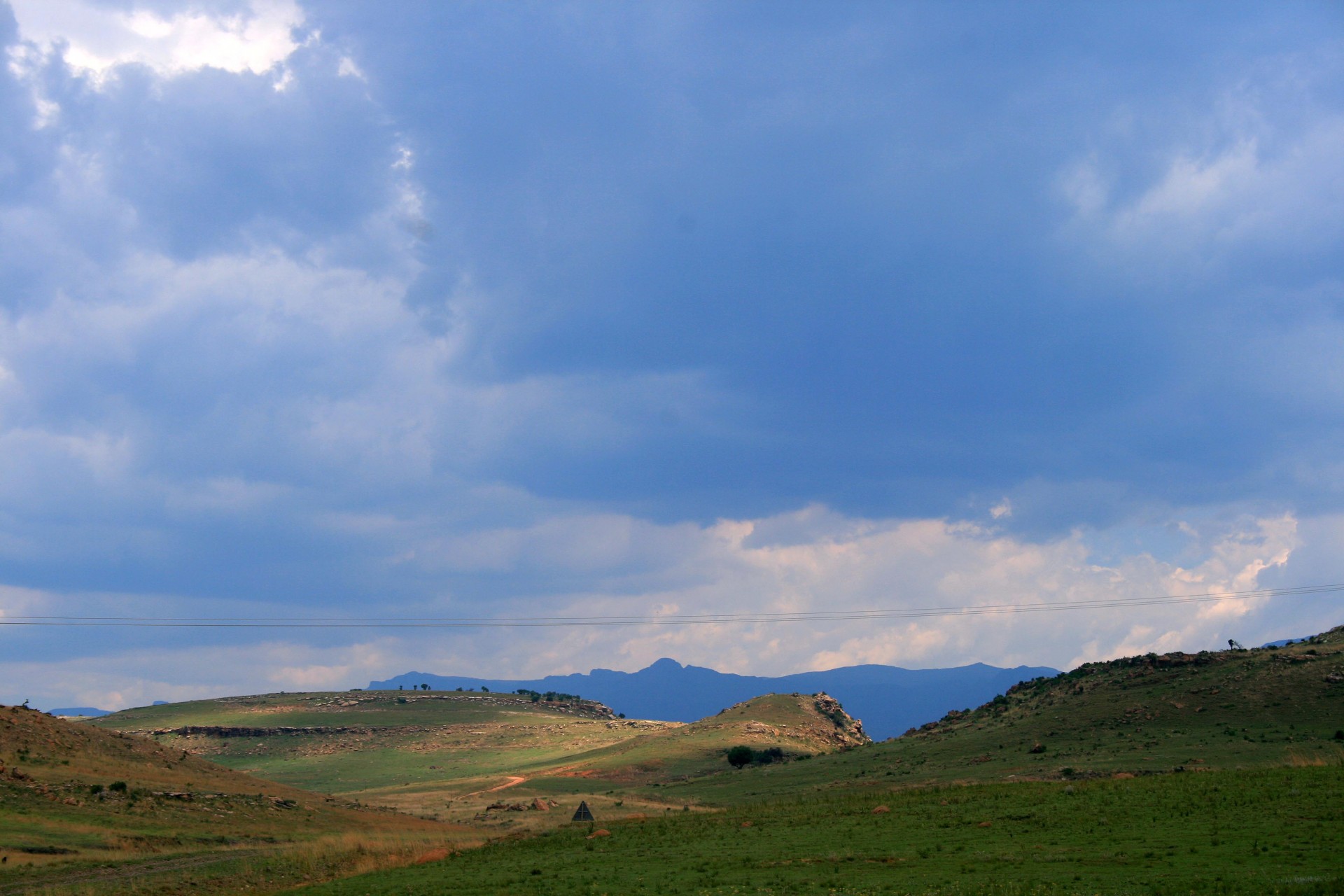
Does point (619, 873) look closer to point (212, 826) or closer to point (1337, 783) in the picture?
point (212, 826)

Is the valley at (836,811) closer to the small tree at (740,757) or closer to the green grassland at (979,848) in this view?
the green grassland at (979,848)

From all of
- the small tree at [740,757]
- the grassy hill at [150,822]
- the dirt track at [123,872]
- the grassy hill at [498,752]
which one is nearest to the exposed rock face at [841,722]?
the grassy hill at [498,752]

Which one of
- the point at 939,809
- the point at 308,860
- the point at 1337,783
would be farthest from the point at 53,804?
the point at 1337,783

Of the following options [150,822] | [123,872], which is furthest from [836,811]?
[150,822]

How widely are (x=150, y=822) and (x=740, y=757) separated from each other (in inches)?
3012

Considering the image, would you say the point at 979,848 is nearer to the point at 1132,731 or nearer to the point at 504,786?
the point at 1132,731

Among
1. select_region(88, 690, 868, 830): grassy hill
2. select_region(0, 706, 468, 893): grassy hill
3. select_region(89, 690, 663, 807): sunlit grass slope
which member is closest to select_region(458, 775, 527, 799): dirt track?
select_region(88, 690, 868, 830): grassy hill

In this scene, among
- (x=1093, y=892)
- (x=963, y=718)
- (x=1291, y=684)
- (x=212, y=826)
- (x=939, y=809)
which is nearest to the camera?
(x=1093, y=892)

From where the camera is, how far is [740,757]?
11750 centimetres

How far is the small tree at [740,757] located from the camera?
382 ft

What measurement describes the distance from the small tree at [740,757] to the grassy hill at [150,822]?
2054 inches

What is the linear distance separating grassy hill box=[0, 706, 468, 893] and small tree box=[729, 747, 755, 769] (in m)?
52.2

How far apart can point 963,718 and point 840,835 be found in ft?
235

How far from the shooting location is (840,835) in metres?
46.5
